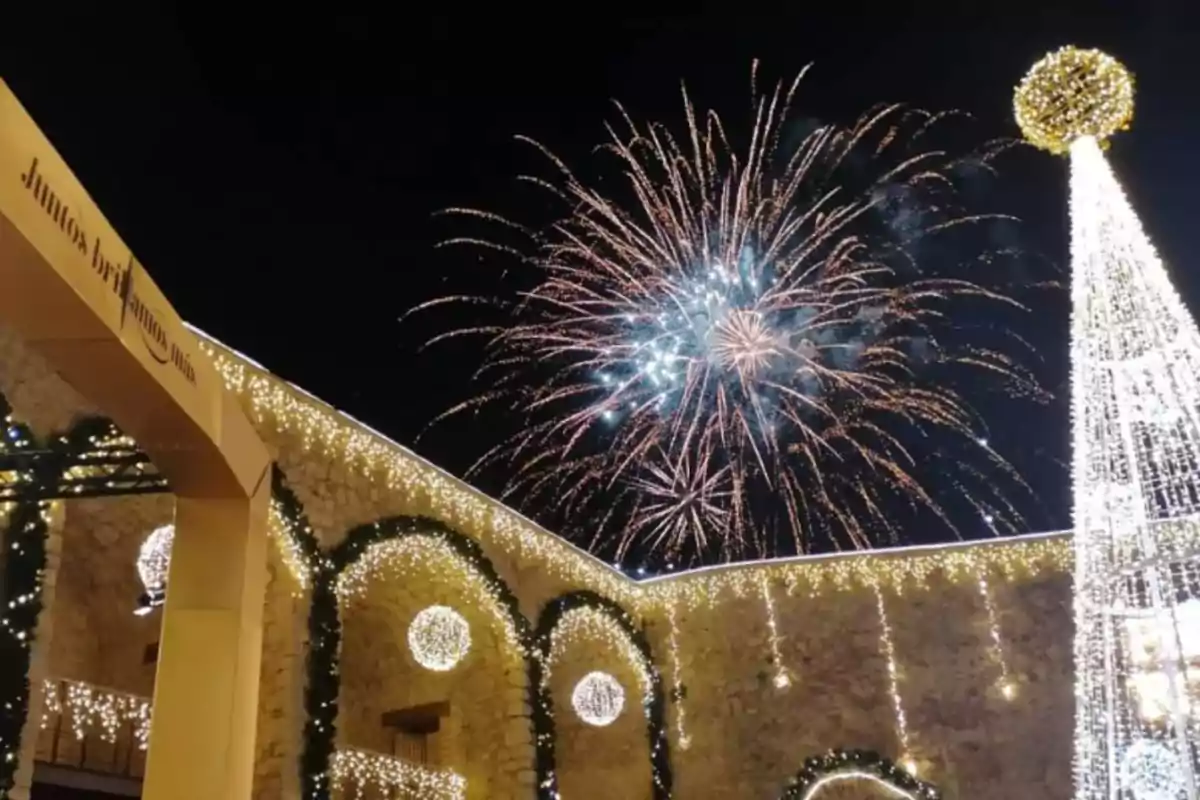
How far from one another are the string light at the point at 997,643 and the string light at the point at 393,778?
569 cm

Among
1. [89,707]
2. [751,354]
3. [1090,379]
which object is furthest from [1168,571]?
[89,707]

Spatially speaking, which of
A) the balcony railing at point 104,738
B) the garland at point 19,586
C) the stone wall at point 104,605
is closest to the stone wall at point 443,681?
the balcony railing at point 104,738

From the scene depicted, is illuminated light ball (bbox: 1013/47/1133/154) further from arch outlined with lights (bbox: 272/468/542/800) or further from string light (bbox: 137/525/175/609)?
string light (bbox: 137/525/175/609)

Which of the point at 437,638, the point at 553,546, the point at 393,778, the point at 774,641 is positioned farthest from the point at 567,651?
the point at 437,638

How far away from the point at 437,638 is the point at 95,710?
8.32 ft

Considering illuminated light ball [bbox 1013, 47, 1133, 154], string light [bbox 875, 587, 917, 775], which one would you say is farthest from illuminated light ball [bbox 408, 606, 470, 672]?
illuminated light ball [bbox 1013, 47, 1133, 154]

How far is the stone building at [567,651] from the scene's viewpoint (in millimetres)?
8641

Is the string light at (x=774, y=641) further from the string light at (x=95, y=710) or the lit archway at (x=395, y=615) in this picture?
the string light at (x=95, y=710)

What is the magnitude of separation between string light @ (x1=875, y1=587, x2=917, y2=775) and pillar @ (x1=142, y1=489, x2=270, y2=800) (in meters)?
9.07

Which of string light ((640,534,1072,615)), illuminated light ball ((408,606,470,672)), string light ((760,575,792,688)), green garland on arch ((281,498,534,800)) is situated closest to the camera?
green garland on arch ((281,498,534,800))

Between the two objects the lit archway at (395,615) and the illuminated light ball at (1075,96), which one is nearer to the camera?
the illuminated light ball at (1075,96)

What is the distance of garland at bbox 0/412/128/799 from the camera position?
6082 millimetres

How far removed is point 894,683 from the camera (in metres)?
12.3

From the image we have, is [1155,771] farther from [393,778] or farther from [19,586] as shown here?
[19,586]
